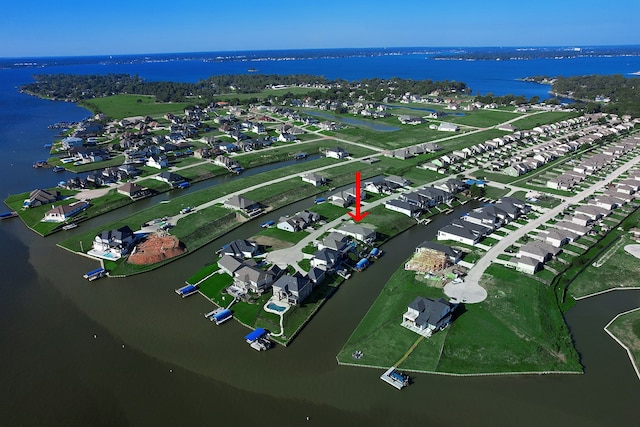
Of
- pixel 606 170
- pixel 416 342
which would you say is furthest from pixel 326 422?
pixel 606 170

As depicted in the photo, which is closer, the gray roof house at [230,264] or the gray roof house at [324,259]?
the gray roof house at [230,264]

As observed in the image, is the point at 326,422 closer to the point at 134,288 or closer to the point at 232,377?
the point at 232,377

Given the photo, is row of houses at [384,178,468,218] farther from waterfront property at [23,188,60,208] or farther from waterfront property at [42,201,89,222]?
waterfront property at [23,188,60,208]

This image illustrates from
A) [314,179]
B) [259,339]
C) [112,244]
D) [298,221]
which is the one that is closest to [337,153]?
[314,179]

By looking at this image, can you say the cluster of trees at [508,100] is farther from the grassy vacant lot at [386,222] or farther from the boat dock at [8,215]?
the boat dock at [8,215]

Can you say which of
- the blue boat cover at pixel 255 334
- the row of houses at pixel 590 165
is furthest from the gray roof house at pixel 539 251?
the blue boat cover at pixel 255 334

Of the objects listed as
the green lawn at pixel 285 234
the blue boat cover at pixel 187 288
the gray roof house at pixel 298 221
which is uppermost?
the gray roof house at pixel 298 221

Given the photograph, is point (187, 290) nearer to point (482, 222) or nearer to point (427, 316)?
point (427, 316)

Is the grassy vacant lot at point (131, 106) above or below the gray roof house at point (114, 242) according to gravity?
above
